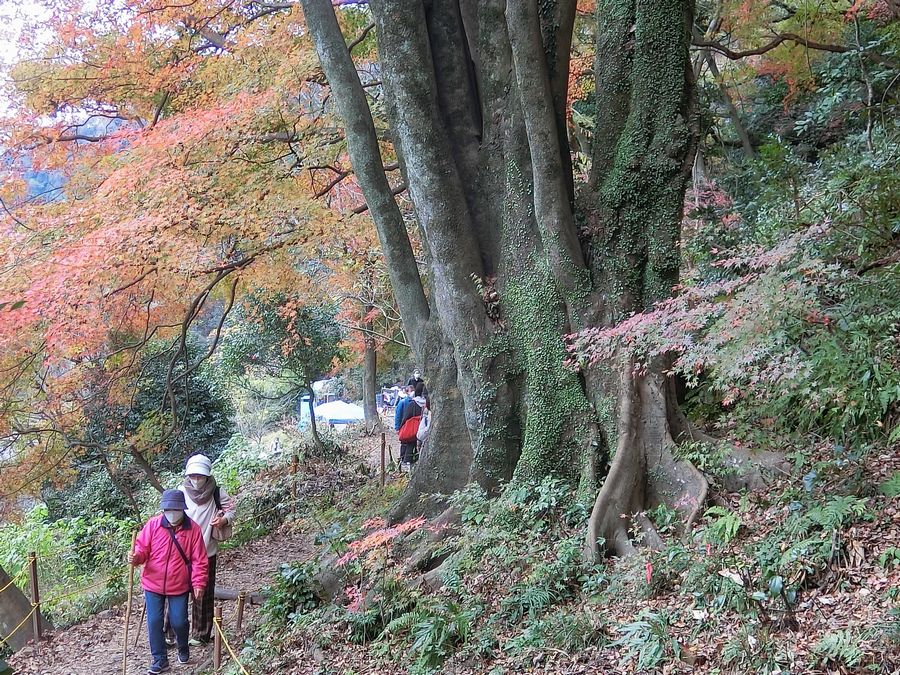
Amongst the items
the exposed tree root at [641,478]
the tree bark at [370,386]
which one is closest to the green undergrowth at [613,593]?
the exposed tree root at [641,478]

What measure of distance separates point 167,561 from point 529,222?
445 centimetres

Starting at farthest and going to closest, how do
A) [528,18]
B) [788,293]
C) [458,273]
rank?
[458,273] < [528,18] < [788,293]

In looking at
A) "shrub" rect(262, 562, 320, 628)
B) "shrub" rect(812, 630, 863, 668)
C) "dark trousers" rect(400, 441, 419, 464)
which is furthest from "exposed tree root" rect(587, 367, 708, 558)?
"dark trousers" rect(400, 441, 419, 464)

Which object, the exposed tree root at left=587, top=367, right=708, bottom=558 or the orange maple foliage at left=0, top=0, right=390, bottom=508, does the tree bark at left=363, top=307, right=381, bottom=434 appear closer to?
the orange maple foliage at left=0, top=0, right=390, bottom=508

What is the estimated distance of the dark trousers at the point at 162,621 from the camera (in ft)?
19.0

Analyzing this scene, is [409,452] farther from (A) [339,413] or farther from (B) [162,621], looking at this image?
(A) [339,413]

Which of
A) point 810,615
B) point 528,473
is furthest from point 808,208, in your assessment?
point 810,615

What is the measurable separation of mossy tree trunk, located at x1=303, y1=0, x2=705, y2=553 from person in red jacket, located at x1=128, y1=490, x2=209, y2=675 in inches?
86.9

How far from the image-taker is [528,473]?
641 cm

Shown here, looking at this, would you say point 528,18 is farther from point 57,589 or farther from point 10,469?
point 57,589

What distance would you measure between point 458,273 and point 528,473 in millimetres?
2039

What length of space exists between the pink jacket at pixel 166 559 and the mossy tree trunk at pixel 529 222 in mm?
2215

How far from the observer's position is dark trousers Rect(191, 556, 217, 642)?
248 inches

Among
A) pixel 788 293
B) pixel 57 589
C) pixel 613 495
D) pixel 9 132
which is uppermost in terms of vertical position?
pixel 9 132
